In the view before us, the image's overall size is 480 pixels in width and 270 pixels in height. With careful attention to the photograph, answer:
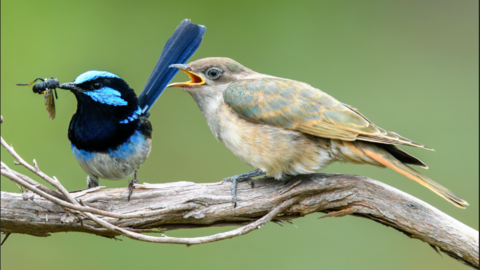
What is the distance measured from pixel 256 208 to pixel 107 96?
A: 0.84m

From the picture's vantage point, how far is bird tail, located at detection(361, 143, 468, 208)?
5.98ft

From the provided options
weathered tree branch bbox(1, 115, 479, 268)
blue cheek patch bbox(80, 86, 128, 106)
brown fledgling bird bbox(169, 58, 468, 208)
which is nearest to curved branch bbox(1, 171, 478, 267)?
weathered tree branch bbox(1, 115, 479, 268)

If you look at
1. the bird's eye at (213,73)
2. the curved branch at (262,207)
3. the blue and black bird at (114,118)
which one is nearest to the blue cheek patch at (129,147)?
the blue and black bird at (114,118)

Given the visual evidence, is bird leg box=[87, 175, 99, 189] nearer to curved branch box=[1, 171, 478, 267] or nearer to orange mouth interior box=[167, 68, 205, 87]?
curved branch box=[1, 171, 478, 267]

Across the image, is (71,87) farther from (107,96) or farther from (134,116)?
(134,116)

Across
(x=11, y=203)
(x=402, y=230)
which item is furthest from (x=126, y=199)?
(x=402, y=230)

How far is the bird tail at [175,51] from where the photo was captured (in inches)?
91.4

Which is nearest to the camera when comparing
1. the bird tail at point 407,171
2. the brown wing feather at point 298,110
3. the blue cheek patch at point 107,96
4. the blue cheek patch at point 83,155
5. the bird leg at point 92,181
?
the bird tail at point 407,171

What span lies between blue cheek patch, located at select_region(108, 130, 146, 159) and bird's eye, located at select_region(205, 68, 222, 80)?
45cm

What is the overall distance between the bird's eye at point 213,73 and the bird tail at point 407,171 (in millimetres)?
735

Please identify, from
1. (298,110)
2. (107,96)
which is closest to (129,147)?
(107,96)

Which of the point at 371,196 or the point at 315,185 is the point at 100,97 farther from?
the point at 371,196

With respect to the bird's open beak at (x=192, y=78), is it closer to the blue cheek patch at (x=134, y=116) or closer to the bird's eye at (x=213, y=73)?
the bird's eye at (x=213, y=73)

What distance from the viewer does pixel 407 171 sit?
191 cm
